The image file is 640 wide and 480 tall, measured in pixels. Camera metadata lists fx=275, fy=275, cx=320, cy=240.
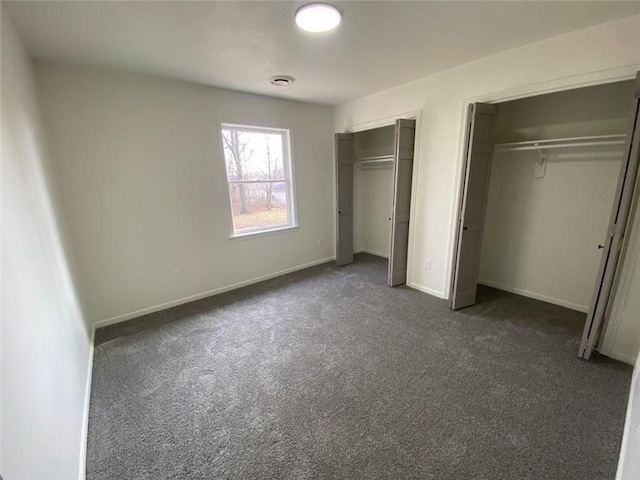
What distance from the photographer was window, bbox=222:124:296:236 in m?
3.48

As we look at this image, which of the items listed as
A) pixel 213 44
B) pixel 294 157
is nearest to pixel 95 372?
pixel 213 44

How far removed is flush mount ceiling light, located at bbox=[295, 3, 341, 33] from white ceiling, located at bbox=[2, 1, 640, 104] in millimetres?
53

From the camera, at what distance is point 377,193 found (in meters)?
4.82

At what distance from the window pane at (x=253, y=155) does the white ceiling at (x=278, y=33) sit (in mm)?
810

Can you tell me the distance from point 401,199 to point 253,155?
A: 6.54ft

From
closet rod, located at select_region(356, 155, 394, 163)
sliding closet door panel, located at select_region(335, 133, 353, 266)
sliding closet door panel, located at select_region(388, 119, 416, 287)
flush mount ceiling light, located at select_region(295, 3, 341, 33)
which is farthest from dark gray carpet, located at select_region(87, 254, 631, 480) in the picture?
flush mount ceiling light, located at select_region(295, 3, 341, 33)

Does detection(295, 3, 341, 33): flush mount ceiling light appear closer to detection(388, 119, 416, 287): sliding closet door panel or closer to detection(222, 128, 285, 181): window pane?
detection(388, 119, 416, 287): sliding closet door panel

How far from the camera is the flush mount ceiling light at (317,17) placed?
5.37 feet

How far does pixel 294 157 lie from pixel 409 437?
3384 millimetres

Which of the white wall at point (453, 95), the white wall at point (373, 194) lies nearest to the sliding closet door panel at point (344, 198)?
the white wall at point (453, 95)

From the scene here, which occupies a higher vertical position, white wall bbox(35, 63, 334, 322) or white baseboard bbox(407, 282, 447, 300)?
white wall bbox(35, 63, 334, 322)

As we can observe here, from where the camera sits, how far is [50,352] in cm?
133

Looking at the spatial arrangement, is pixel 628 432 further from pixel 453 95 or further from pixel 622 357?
pixel 453 95

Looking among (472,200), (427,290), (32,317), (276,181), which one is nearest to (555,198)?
(472,200)
